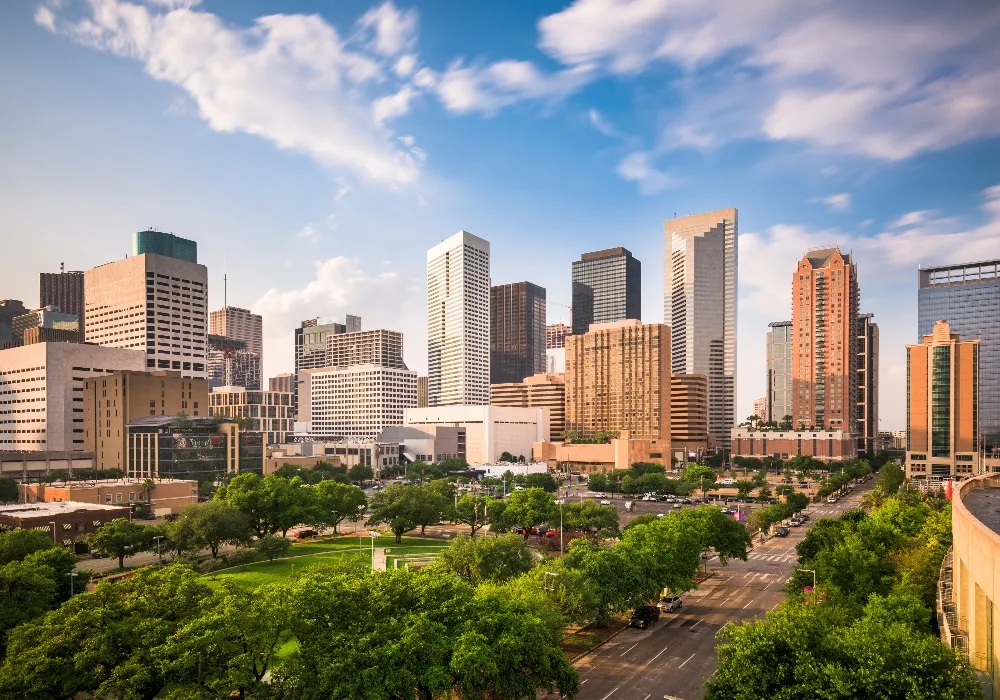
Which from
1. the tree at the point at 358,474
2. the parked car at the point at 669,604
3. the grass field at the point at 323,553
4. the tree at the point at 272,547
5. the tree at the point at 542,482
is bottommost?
the tree at the point at 358,474

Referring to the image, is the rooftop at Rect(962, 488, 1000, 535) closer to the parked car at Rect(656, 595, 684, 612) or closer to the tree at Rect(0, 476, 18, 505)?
the parked car at Rect(656, 595, 684, 612)

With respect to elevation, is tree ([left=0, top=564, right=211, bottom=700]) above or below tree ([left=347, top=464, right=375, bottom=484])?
above

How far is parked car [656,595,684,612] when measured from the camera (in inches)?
2315

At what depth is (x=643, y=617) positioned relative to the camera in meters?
54.5

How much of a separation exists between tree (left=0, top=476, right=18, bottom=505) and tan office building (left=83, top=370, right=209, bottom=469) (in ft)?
98.7

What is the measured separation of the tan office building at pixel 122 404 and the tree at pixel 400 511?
86353mm

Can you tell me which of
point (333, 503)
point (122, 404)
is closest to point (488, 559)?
point (333, 503)

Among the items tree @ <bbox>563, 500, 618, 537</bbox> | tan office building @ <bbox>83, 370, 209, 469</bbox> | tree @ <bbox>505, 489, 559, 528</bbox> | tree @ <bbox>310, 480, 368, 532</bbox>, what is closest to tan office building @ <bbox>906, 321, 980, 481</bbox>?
tree @ <bbox>563, 500, 618, 537</bbox>

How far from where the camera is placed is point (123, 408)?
150875mm

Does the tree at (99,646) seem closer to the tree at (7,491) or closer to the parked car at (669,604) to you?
the parked car at (669,604)

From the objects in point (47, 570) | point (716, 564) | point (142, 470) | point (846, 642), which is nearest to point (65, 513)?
point (47, 570)

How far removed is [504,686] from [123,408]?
5855 inches

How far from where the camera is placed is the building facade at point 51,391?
17225 centimetres

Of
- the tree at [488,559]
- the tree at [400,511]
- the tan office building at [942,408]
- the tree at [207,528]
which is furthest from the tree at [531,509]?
the tan office building at [942,408]
